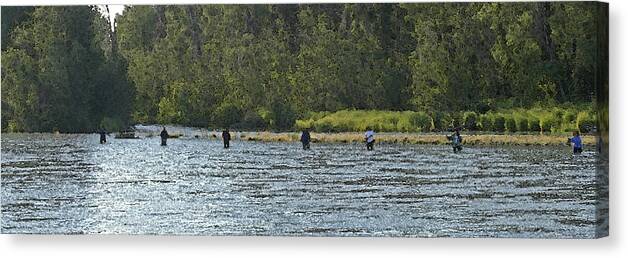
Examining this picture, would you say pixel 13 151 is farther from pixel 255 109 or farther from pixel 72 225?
pixel 255 109

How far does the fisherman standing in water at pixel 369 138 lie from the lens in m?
13.7

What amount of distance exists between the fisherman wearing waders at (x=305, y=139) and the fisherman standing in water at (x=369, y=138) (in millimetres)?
482

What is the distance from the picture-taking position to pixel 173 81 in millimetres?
14000

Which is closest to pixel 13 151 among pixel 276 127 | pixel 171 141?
pixel 171 141

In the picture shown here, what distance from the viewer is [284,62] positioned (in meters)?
13.9

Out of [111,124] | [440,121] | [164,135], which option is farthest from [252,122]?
[440,121]

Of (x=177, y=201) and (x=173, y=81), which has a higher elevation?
(x=173, y=81)

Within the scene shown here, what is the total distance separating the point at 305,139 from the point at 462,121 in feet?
4.34

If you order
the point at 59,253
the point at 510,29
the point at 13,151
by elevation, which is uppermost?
the point at 510,29

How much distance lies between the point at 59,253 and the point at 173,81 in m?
1.74

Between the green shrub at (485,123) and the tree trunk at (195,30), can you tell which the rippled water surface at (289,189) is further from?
the tree trunk at (195,30)

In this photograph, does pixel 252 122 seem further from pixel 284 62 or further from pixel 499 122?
pixel 499 122

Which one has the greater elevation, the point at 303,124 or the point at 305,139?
the point at 303,124

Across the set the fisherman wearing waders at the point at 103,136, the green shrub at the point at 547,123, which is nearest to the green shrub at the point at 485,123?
the green shrub at the point at 547,123
